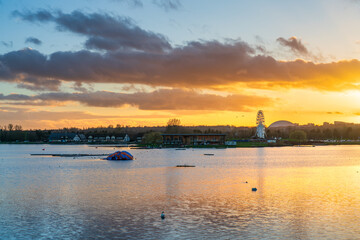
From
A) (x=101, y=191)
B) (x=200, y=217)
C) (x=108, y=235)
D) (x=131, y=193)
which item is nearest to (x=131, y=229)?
(x=108, y=235)

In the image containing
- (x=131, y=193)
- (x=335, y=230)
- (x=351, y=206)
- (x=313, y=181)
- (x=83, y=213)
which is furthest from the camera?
(x=313, y=181)

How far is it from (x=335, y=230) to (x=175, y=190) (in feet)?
80.0

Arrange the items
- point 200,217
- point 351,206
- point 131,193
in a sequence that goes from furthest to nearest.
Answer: point 131,193 → point 351,206 → point 200,217

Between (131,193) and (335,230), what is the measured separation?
84.0 ft

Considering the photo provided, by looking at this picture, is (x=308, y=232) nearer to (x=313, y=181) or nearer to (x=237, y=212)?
(x=237, y=212)

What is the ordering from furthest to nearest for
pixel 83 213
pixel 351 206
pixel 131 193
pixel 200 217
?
pixel 131 193 → pixel 351 206 → pixel 83 213 → pixel 200 217

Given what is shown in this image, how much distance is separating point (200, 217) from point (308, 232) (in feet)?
29.4

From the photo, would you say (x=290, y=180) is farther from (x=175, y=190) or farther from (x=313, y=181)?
(x=175, y=190)

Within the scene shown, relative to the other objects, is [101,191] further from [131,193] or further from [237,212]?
[237,212]

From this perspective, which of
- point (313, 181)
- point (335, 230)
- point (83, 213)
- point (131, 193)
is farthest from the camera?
point (313, 181)

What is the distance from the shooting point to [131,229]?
2830 centimetres

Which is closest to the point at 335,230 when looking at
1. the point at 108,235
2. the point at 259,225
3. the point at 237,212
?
the point at 259,225

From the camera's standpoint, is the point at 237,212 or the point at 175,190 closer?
the point at 237,212

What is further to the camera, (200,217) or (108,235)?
(200,217)
